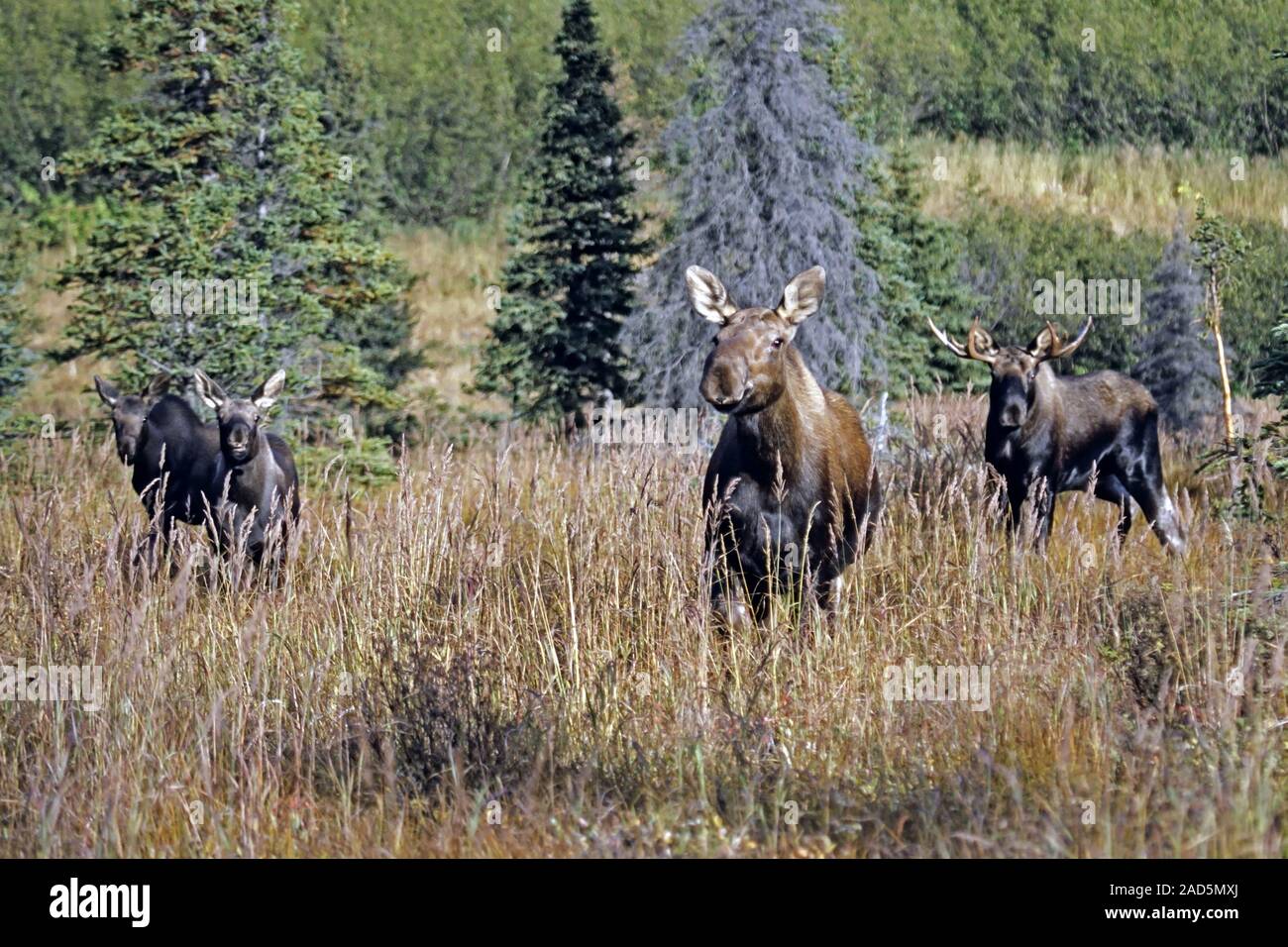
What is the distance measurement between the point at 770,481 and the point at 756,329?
743mm

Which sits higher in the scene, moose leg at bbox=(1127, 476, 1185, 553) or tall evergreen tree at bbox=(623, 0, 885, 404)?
tall evergreen tree at bbox=(623, 0, 885, 404)

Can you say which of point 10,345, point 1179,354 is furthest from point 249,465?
point 1179,354

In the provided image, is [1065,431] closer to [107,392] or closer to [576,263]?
[107,392]

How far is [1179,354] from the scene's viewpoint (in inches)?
639

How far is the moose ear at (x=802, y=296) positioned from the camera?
22.0 feet

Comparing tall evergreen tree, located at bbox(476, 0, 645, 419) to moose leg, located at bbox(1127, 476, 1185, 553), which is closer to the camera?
moose leg, located at bbox(1127, 476, 1185, 553)

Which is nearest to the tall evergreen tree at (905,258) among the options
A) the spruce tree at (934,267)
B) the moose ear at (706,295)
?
the spruce tree at (934,267)

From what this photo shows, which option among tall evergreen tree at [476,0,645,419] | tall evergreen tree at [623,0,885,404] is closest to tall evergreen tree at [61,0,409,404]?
tall evergreen tree at [476,0,645,419]

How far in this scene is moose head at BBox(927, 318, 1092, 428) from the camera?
368 inches

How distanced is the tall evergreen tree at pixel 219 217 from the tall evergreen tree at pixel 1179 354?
28.6 feet

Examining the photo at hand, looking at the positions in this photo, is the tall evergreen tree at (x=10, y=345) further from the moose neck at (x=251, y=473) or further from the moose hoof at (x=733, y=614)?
the moose hoof at (x=733, y=614)

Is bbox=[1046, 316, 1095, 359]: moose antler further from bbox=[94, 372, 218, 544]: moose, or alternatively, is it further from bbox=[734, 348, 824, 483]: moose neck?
bbox=[94, 372, 218, 544]: moose

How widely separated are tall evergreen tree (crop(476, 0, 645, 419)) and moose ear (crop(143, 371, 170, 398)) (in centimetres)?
482

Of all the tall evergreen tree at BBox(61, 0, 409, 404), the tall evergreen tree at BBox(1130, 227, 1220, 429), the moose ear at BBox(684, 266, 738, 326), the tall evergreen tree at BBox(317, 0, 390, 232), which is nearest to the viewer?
the moose ear at BBox(684, 266, 738, 326)
